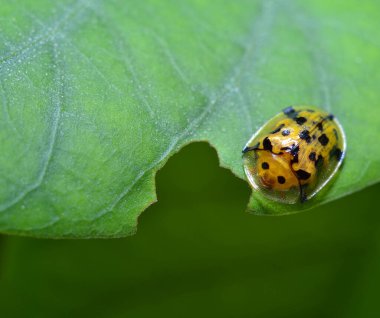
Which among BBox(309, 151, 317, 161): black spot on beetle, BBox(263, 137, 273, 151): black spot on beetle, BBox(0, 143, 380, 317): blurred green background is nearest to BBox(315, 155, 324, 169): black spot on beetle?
BBox(309, 151, 317, 161): black spot on beetle

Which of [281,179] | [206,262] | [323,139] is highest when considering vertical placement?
[323,139]

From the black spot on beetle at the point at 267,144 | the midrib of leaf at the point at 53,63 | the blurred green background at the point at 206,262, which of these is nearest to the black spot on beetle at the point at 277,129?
the black spot on beetle at the point at 267,144

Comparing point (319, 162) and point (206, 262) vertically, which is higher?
point (319, 162)

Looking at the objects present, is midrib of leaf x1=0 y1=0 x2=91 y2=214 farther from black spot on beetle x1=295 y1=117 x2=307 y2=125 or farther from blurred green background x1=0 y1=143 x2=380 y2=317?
black spot on beetle x1=295 y1=117 x2=307 y2=125

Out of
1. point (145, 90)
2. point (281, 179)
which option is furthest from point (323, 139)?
point (145, 90)

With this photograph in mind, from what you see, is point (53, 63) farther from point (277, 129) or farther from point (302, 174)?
point (302, 174)

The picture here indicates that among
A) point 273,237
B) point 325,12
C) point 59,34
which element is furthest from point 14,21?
point 273,237

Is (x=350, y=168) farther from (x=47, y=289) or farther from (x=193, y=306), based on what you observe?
(x=47, y=289)
